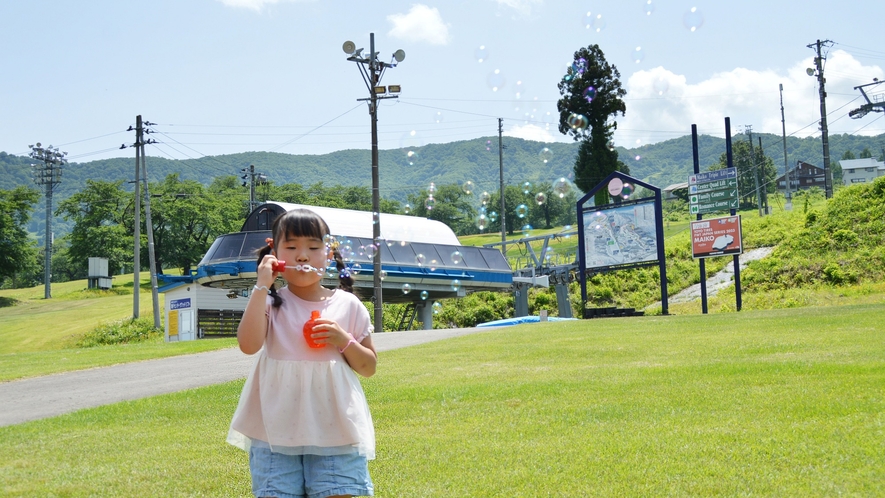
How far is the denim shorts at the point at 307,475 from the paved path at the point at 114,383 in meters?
9.46

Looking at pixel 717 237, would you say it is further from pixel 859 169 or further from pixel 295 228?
pixel 859 169

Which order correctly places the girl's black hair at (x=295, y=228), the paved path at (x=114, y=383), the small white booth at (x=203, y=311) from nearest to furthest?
1. the girl's black hair at (x=295, y=228)
2. the paved path at (x=114, y=383)
3. the small white booth at (x=203, y=311)

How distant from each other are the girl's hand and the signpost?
27212mm

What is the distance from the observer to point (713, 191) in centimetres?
2998

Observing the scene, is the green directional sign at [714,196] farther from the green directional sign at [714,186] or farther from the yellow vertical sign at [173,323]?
the yellow vertical sign at [173,323]

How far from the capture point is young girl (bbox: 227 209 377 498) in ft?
12.9

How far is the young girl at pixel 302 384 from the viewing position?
3924 mm

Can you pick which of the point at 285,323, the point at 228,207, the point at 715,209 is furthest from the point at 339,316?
the point at 228,207

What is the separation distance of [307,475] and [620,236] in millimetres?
27401

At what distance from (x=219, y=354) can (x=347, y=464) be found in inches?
770

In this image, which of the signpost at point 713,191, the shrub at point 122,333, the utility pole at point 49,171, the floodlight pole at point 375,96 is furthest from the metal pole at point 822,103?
the utility pole at point 49,171

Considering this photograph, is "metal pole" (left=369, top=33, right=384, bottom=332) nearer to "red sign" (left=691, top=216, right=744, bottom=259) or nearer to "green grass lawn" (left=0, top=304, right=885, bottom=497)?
"red sign" (left=691, top=216, right=744, bottom=259)

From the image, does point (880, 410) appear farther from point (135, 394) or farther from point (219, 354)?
point (219, 354)

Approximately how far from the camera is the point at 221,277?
1325 inches
